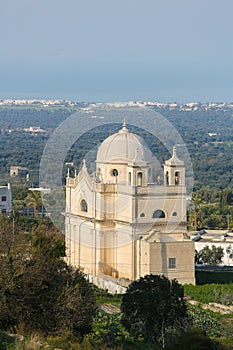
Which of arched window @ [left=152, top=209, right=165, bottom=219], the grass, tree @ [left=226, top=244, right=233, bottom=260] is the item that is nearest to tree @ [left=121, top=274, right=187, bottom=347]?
arched window @ [left=152, top=209, right=165, bottom=219]

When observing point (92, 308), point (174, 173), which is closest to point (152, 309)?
point (92, 308)

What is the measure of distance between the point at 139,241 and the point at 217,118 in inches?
5921

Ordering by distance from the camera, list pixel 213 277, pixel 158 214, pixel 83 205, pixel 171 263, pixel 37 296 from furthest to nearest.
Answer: pixel 83 205 < pixel 213 277 < pixel 158 214 < pixel 171 263 < pixel 37 296

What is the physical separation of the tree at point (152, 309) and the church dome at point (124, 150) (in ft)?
34.5

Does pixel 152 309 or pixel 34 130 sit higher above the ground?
pixel 34 130

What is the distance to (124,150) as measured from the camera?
3506 cm

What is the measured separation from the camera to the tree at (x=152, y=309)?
2342cm

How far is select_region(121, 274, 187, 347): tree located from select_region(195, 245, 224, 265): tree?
17.0m

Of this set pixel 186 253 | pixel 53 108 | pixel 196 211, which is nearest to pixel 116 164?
pixel 186 253

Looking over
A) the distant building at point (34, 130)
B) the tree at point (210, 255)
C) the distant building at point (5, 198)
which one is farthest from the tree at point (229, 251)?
the distant building at point (34, 130)

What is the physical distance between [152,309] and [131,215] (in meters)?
10.4

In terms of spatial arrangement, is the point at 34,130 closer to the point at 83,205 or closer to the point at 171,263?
the point at 83,205

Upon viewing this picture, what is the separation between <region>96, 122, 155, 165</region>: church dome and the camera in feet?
114

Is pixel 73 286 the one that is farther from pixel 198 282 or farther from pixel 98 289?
pixel 198 282
